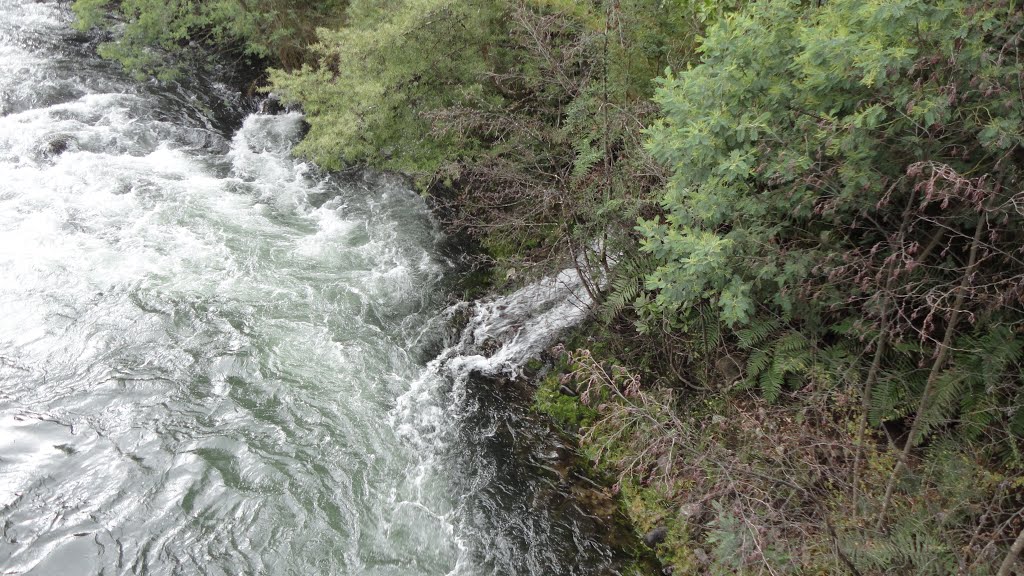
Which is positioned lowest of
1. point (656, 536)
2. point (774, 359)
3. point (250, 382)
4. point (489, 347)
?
point (656, 536)

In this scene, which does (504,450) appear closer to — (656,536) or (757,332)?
(656,536)

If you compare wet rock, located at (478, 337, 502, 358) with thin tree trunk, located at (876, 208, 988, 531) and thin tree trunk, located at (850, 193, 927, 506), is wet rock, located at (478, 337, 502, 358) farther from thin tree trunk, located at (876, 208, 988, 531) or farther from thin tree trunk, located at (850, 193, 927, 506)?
thin tree trunk, located at (876, 208, 988, 531)

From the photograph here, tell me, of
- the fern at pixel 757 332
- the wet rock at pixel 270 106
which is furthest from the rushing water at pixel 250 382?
the wet rock at pixel 270 106

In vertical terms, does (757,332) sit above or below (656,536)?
above

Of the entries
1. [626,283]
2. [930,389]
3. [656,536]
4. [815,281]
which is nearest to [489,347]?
[626,283]

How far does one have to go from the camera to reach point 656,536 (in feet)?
20.7

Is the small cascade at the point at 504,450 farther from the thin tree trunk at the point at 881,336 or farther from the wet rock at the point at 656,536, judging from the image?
the thin tree trunk at the point at 881,336

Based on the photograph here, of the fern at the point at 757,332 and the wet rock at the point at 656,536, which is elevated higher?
the fern at the point at 757,332

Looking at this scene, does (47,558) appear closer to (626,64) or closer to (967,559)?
(967,559)

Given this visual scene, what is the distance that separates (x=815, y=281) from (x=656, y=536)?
2.96 meters

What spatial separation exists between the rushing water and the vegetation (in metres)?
1.26

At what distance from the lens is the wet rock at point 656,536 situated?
628 cm

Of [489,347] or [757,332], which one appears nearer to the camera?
[757,332]

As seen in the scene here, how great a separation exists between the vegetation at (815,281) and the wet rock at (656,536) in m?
0.06
